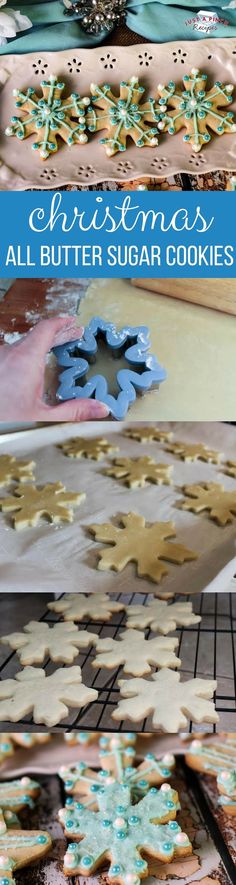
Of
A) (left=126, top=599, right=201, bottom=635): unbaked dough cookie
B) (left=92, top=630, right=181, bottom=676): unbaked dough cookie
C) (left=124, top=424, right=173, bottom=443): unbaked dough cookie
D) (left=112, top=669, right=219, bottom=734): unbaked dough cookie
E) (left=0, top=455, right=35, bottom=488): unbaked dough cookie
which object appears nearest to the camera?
(left=112, top=669, right=219, bottom=734): unbaked dough cookie

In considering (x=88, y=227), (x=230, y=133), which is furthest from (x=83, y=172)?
(x=230, y=133)

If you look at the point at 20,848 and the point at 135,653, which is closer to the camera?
the point at 20,848

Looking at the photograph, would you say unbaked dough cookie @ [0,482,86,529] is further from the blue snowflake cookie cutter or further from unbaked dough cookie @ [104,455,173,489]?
the blue snowflake cookie cutter

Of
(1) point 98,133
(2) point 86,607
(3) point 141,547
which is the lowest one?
(2) point 86,607

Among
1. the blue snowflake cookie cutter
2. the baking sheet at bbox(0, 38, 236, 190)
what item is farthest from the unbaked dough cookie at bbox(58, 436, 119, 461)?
the baking sheet at bbox(0, 38, 236, 190)

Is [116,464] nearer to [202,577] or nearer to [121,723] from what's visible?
[202,577]

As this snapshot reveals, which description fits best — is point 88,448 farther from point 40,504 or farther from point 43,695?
point 43,695

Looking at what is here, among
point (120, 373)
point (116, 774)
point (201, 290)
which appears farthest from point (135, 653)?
point (201, 290)
